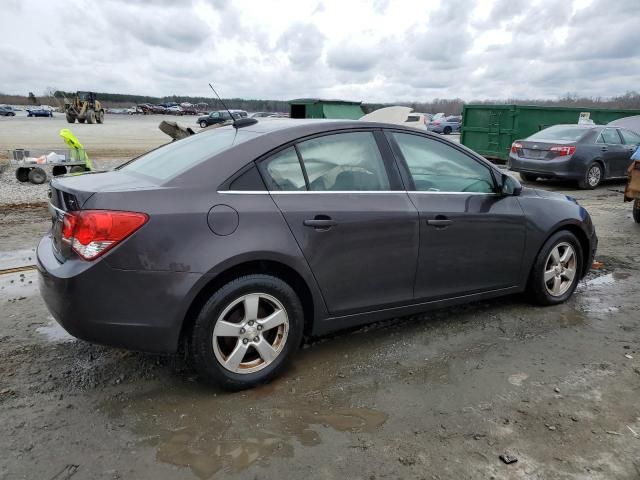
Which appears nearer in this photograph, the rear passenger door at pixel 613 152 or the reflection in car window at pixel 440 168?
the reflection in car window at pixel 440 168

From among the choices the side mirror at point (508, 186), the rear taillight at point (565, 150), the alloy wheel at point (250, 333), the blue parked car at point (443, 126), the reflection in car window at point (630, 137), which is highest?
the blue parked car at point (443, 126)

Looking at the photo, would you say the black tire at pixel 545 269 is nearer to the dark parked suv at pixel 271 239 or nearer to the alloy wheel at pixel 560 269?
the alloy wheel at pixel 560 269

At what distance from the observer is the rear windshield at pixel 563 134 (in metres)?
12.6

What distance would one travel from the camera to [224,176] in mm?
3061

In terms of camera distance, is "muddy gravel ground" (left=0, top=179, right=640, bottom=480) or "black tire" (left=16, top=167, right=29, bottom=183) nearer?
"muddy gravel ground" (left=0, top=179, right=640, bottom=480)

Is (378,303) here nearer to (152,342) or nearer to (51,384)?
(152,342)

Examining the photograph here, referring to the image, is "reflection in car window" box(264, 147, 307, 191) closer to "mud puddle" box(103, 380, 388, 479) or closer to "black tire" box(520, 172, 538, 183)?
Result: "mud puddle" box(103, 380, 388, 479)

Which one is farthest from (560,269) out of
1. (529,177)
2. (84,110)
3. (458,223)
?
(84,110)

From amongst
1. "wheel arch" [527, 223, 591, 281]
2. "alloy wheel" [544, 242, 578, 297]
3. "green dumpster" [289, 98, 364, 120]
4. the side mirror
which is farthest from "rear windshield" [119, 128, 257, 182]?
"green dumpster" [289, 98, 364, 120]

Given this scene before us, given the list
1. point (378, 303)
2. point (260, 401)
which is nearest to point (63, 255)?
point (260, 401)

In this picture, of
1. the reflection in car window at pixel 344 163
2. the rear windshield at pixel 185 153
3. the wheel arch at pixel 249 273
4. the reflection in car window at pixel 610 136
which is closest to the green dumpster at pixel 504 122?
the reflection in car window at pixel 610 136

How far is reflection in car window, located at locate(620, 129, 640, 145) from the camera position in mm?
13469

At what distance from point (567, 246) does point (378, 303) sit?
205cm

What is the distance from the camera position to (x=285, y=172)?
328cm
